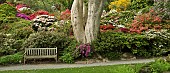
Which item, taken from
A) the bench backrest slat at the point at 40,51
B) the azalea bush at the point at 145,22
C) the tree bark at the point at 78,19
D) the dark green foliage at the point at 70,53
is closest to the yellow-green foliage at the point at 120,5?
the azalea bush at the point at 145,22

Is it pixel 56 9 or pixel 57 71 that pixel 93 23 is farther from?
pixel 56 9

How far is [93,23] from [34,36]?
109 inches

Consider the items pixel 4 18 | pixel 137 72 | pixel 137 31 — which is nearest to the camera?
pixel 137 72

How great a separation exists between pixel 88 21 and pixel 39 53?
108 inches

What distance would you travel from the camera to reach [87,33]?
15797mm

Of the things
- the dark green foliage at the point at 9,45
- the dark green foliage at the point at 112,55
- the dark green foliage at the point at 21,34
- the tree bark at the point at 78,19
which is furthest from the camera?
the dark green foliage at the point at 21,34

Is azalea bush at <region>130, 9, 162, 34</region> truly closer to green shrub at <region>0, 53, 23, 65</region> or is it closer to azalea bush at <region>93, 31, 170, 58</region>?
azalea bush at <region>93, 31, 170, 58</region>

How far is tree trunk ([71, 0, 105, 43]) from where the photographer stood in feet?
51.7

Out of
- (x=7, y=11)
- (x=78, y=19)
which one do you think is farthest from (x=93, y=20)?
(x=7, y=11)

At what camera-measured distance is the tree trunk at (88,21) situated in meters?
15.8

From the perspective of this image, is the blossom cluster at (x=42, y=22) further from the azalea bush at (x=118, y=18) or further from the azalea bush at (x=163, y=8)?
the azalea bush at (x=163, y=8)

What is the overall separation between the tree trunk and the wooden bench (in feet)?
5.06

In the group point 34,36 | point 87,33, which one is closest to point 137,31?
point 87,33

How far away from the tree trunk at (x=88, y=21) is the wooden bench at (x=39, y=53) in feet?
5.06
